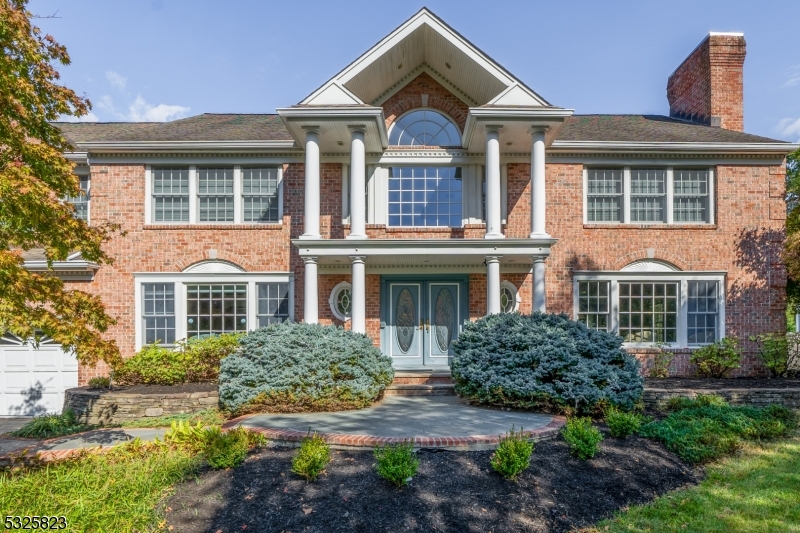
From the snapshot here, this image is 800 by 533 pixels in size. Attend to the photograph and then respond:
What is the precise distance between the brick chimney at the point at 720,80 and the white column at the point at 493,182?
296 inches

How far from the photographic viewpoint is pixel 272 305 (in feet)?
40.6

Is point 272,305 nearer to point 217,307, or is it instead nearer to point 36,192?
point 217,307

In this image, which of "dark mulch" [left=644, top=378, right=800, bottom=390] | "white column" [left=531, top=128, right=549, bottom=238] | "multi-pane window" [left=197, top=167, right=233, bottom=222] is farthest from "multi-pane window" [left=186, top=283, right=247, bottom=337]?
"dark mulch" [left=644, top=378, right=800, bottom=390]

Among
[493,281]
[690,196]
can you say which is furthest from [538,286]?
[690,196]

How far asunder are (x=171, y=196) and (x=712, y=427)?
1230 centimetres

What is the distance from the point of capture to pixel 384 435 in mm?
6703

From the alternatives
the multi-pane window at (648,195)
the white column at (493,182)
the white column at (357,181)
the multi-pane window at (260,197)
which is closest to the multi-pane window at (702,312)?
the multi-pane window at (648,195)

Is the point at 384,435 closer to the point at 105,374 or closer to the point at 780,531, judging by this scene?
the point at 780,531

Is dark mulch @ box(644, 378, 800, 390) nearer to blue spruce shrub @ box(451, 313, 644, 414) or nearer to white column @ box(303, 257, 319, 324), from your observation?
blue spruce shrub @ box(451, 313, 644, 414)

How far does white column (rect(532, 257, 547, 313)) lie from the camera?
10828mm

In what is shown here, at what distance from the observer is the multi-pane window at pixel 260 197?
40.9 ft

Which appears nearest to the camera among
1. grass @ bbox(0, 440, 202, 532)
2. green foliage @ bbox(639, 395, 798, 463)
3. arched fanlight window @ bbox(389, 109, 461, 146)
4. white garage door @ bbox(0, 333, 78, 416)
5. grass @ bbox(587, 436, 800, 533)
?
grass @ bbox(0, 440, 202, 532)

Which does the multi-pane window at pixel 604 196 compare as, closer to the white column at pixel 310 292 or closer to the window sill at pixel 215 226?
the white column at pixel 310 292

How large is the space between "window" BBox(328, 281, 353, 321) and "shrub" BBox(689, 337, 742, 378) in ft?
27.8
